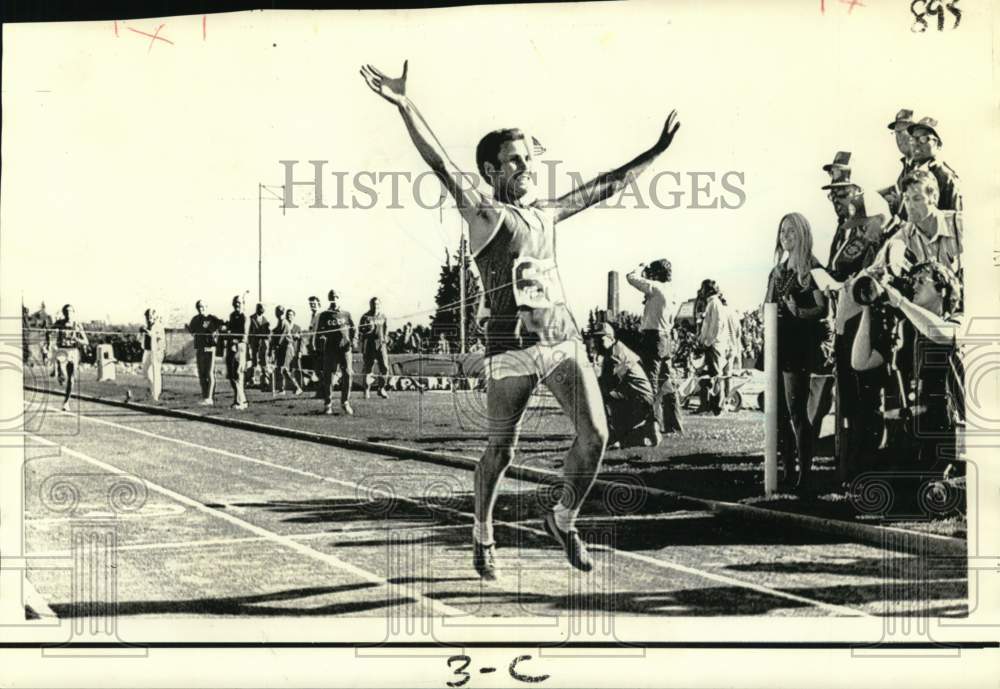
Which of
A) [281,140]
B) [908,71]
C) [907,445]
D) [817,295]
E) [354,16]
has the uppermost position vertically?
[354,16]

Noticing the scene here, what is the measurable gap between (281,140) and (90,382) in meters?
1.73

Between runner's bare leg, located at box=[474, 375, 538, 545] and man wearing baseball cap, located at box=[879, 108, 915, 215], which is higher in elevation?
man wearing baseball cap, located at box=[879, 108, 915, 215]

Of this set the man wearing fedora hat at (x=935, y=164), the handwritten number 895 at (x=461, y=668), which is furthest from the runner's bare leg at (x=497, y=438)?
the man wearing fedora hat at (x=935, y=164)

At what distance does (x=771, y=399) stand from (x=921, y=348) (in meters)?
0.81

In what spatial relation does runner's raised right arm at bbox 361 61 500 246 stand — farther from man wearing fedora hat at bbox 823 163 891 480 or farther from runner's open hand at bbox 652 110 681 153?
man wearing fedora hat at bbox 823 163 891 480

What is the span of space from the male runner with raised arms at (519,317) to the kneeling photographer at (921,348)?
1.43m

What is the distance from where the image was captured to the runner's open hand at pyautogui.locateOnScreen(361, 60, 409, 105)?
4969 mm

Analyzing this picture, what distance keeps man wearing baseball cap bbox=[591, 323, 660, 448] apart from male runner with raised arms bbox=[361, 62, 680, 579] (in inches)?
3.9

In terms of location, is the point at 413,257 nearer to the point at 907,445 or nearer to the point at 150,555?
the point at 150,555

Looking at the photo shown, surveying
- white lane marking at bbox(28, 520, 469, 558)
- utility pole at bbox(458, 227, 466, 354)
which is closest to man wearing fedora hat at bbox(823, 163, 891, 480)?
utility pole at bbox(458, 227, 466, 354)

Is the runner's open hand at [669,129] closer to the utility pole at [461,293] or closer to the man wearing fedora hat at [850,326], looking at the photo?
the man wearing fedora hat at [850,326]

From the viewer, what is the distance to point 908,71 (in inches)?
194

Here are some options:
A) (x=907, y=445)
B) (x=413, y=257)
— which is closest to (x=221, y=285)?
(x=413, y=257)

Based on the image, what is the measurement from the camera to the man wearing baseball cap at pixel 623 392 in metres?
4.96
